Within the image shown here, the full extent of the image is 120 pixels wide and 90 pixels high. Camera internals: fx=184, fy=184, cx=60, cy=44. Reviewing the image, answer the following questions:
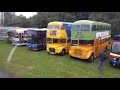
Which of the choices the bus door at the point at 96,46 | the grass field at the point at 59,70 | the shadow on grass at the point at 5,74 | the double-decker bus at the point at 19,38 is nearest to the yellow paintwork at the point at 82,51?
the bus door at the point at 96,46

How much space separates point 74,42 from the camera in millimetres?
17797

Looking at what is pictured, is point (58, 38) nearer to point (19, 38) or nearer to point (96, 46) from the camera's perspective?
point (96, 46)

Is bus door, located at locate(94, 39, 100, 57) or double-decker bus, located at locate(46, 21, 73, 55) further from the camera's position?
double-decker bus, located at locate(46, 21, 73, 55)

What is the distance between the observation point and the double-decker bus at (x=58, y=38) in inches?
782

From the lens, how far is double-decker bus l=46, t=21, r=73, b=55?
19859 mm

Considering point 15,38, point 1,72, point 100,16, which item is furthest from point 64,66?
point 100,16

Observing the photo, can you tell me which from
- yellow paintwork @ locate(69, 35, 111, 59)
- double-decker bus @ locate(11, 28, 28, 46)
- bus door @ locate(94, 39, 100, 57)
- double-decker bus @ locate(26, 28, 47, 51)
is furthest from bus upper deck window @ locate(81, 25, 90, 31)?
double-decker bus @ locate(11, 28, 28, 46)

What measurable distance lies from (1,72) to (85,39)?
8.04 meters

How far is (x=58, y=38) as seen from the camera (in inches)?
786

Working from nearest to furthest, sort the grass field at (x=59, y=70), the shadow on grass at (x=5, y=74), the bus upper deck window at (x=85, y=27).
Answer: the shadow on grass at (x=5, y=74), the grass field at (x=59, y=70), the bus upper deck window at (x=85, y=27)

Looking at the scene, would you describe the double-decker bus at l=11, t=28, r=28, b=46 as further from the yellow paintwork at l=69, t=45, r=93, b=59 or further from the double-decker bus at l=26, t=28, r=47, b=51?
the yellow paintwork at l=69, t=45, r=93, b=59

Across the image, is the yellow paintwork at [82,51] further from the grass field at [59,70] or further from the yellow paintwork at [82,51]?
the grass field at [59,70]

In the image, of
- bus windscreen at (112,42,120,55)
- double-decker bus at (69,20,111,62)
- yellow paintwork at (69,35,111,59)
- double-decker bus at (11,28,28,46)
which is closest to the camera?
bus windscreen at (112,42,120,55)
